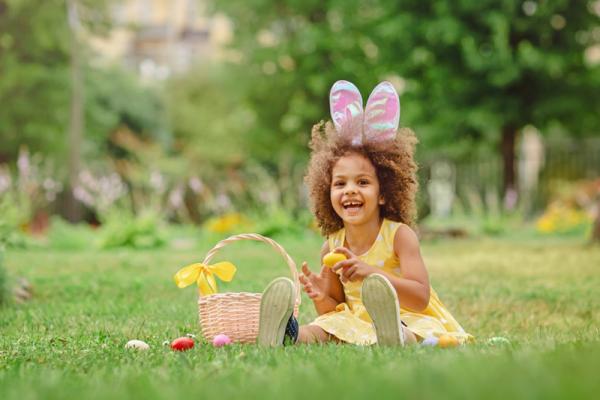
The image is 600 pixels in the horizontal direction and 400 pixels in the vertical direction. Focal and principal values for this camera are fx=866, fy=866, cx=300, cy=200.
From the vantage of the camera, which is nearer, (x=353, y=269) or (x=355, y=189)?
(x=353, y=269)

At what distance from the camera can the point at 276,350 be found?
3.40m

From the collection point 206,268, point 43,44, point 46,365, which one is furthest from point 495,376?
point 43,44

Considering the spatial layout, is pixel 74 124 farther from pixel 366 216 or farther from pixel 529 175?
pixel 366 216

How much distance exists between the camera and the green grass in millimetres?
2166

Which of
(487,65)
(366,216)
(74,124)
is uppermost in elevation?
(487,65)

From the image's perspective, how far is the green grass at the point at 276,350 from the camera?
Answer: 2.17 m

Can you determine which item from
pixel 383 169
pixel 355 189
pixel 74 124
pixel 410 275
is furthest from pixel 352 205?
pixel 74 124

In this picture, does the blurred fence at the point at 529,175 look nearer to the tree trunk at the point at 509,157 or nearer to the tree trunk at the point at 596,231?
the tree trunk at the point at 509,157

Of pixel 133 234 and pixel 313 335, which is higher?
pixel 313 335

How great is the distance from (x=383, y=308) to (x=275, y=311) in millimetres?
480

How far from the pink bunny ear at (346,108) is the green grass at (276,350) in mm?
1061

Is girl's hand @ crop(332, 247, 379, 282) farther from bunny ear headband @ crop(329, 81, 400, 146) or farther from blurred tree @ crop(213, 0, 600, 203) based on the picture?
blurred tree @ crop(213, 0, 600, 203)

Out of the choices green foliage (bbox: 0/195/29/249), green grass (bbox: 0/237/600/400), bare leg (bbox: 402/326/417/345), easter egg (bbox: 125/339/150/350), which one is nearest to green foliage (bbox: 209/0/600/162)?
green grass (bbox: 0/237/600/400)

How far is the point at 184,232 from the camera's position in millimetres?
14797
